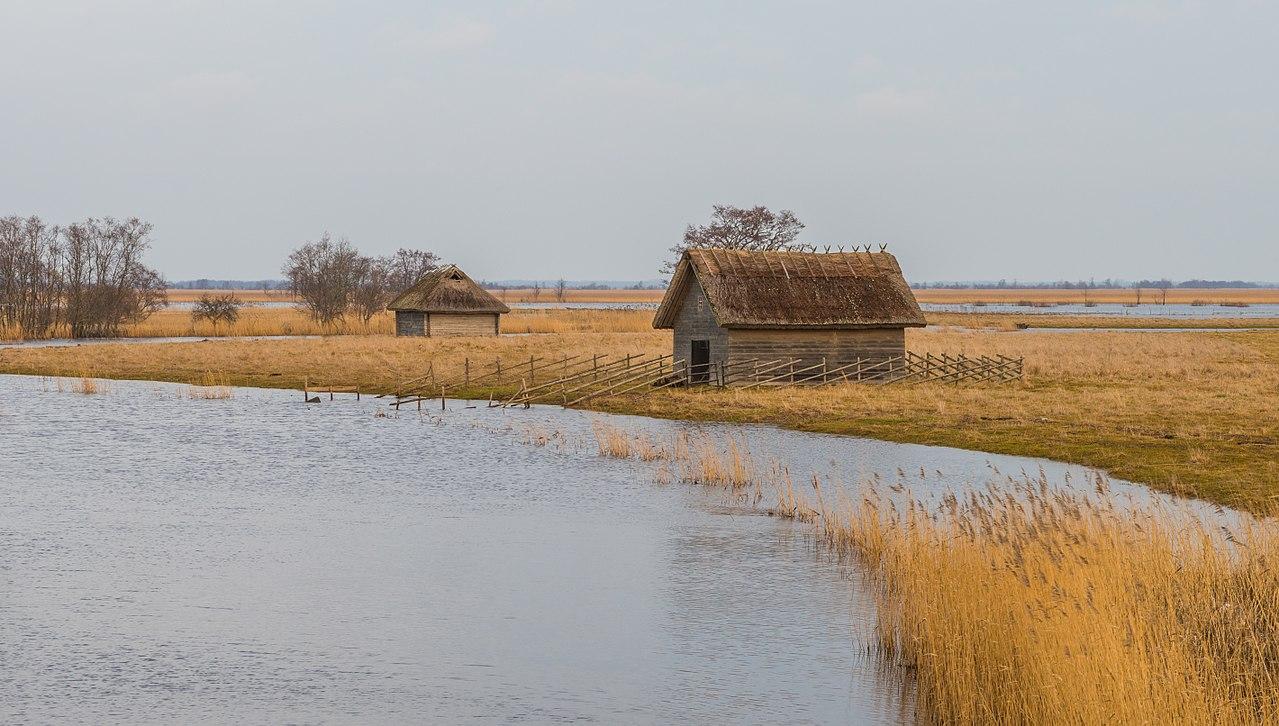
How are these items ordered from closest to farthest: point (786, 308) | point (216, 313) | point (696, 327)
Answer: point (786, 308) → point (696, 327) → point (216, 313)

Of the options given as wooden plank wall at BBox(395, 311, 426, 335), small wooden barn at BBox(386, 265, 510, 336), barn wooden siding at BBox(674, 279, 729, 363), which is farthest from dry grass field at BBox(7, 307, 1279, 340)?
barn wooden siding at BBox(674, 279, 729, 363)

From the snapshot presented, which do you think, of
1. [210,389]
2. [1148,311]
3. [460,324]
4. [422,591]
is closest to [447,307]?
[460,324]

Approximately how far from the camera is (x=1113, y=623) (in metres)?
9.21

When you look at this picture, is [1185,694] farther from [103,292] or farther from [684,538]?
[103,292]

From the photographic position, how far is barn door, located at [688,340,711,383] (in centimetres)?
4003

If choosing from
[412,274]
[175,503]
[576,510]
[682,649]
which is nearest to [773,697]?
[682,649]

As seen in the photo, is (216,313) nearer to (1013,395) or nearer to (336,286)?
(336,286)

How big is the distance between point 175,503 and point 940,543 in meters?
13.3

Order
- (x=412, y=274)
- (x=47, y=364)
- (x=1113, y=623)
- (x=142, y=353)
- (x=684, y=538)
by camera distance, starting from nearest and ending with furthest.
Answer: (x=1113, y=623)
(x=684, y=538)
(x=47, y=364)
(x=142, y=353)
(x=412, y=274)

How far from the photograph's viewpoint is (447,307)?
71.2 meters

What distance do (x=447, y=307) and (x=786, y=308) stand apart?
3561 cm

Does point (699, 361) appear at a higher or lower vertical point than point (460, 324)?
lower

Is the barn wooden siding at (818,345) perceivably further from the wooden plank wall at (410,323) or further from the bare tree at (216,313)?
the bare tree at (216,313)

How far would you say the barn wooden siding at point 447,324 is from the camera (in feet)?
234
